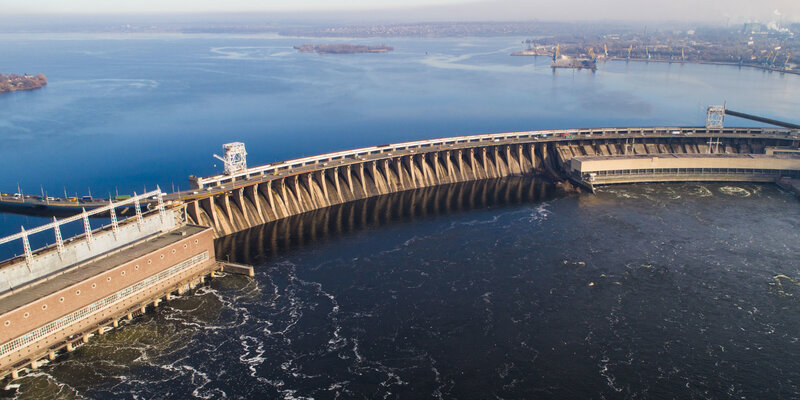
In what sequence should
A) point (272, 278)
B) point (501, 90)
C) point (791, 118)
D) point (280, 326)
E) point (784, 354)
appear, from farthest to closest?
1. point (501, 90)
2. point (791, 118)
3. point (272, 278)
4. point (280, 326)
5. point (784, 354)

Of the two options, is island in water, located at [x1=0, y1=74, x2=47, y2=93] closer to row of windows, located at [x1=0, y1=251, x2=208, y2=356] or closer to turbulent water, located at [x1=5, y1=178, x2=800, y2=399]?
turbulent water, located at [x1=5, y1=178, x2=800, y2=399]

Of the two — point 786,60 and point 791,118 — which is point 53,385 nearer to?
point 791,118

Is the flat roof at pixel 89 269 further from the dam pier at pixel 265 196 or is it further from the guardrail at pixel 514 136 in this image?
the guardrail at pixel 514 136

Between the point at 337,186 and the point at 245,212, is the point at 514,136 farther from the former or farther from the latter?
the point at 245,212

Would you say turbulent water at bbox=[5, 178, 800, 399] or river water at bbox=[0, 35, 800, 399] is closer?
turbulent water at bbox=[5, 178, 800, 399]

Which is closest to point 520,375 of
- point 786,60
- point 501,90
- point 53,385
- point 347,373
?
point 347,373

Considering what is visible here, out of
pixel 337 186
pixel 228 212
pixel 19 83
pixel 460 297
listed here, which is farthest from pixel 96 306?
pixel 19 83

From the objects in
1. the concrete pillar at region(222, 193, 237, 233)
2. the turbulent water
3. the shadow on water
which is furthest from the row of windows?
the concrete pillar at region(222, 193, 237, 233)
